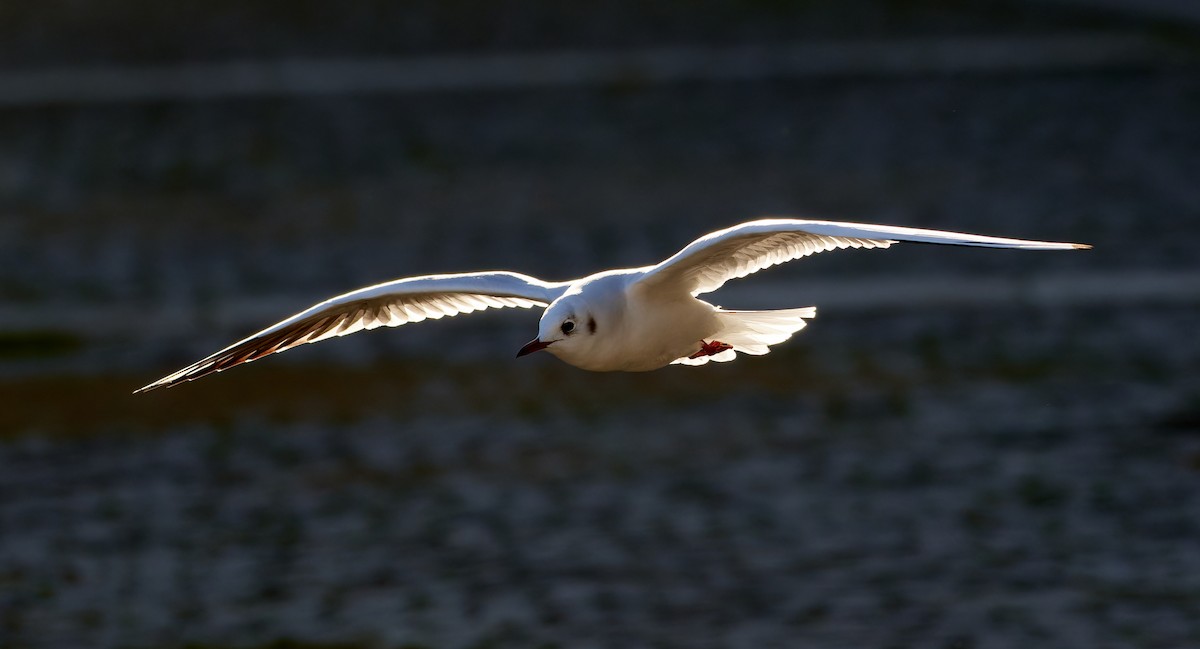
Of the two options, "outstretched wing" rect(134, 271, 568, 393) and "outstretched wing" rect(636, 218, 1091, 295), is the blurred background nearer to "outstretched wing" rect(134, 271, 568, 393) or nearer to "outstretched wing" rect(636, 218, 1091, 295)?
"outstretched wing" rect(134, 271, 568, 393)

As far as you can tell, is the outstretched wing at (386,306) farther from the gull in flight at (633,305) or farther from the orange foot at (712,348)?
the orange foot at (712,348)

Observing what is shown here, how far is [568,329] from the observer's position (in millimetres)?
5711

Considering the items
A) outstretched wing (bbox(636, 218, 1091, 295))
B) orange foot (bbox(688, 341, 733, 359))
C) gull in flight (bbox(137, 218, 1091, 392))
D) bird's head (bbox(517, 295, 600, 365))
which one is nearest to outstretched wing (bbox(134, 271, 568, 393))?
gull in flight (bbox(137, 218, 1091, 392))

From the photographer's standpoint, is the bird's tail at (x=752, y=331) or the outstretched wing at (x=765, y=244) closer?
the outstretched wing at (x=765, y=244)

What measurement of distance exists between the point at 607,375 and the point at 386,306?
776 cm

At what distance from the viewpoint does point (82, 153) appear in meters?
21.9

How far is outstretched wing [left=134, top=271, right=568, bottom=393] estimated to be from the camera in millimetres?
6051

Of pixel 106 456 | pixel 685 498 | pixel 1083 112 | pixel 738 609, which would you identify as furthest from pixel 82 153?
pixel 738 609

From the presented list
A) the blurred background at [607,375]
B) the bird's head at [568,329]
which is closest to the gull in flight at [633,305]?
the bird's head at [568,329]

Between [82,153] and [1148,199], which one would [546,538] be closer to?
[1148,199]

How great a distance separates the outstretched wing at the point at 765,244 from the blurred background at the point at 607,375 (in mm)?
3282

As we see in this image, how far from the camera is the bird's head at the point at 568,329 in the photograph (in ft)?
18.6

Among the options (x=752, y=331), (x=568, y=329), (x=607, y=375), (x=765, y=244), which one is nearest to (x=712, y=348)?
(x=752, y=331)

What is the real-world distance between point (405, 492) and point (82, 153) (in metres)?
11.6
